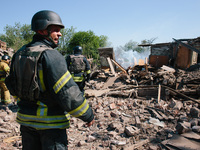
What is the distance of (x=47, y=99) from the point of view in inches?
56.0

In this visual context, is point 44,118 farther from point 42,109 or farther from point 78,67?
point 78,67

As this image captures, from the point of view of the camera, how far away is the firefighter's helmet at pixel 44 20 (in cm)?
156

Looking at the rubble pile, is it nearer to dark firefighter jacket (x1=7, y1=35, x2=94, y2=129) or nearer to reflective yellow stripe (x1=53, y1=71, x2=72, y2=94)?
dark firefighter jacket (x1=7, y1=35, x2=94, y2=129)

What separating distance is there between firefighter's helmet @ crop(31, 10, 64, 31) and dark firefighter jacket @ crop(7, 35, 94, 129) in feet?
0.67

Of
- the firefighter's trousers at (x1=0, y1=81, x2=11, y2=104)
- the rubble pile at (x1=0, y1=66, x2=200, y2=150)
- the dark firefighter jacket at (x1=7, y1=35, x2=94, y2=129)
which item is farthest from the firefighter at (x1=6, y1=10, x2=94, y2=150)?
the firefighter's trousers at (x1=0, y1=81, x2=11, y2=104)

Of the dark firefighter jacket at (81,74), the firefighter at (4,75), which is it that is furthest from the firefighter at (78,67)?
the firefighter at (4,75)

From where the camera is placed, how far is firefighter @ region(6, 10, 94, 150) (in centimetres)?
134

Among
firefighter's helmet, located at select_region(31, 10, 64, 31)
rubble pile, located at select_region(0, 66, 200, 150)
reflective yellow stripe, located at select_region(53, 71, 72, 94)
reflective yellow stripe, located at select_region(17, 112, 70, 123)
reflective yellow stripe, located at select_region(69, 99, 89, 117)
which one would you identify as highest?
firefighter's helmet, located at select_region(31, 10, 64, 31)

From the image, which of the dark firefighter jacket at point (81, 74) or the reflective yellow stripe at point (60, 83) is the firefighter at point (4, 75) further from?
the reflective yellow stripe at point (60, 83)

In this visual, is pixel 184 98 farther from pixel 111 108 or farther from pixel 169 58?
pixel 169 58

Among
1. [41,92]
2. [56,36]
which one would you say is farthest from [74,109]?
[56,36]

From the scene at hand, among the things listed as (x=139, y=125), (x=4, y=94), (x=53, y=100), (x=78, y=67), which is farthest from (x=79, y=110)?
(x=4, y=94)

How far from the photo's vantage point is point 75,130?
12.1 feet

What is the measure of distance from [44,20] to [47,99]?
0.88 m
